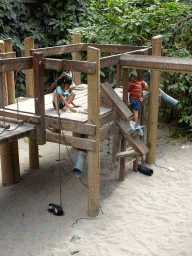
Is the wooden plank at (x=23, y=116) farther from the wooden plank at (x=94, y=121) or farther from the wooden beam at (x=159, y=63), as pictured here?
the wooden beam at (x=159, y=63)

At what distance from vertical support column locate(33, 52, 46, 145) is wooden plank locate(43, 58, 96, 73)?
0.09 meters

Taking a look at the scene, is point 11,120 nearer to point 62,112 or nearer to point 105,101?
point 62,112

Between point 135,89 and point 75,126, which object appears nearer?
point 75,126

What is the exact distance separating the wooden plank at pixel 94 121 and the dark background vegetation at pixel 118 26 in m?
3.14

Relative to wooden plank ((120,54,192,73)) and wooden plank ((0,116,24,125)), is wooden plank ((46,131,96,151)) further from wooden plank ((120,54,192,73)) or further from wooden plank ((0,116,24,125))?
wooden plank ((120,54,192,73))

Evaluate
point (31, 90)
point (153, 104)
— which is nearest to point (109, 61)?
point (31, 90)

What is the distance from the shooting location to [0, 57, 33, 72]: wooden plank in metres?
4.34

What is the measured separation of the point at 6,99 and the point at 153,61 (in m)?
2.33

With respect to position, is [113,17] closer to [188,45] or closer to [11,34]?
[188,45]

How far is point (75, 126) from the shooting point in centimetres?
491

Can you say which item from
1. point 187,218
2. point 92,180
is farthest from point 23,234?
point 187,218

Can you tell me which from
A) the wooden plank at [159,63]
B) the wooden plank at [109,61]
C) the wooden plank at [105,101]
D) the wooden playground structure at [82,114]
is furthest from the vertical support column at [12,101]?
the wooden plank at [159,63]

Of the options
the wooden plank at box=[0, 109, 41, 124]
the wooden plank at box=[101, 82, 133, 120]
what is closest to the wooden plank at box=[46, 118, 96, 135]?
the wooden plank at box=[0, 109, 41, 124]

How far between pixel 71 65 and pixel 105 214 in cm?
216
